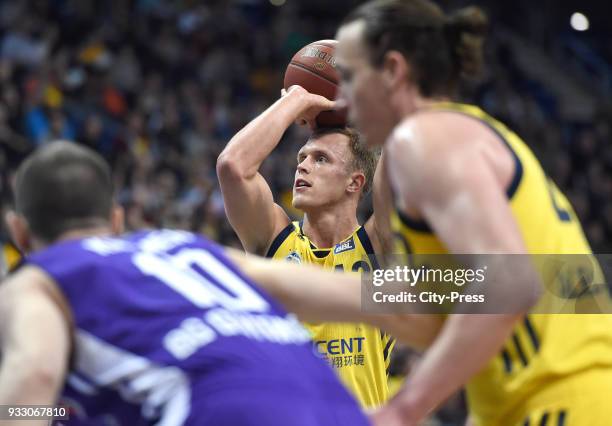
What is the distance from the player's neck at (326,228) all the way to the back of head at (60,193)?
9.77 feet

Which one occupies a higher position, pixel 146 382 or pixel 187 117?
pixel 146 382

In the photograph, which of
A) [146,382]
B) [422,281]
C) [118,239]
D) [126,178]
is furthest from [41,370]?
[126,178]

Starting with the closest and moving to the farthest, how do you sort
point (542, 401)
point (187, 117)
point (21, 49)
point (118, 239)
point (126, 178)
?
point (118, 239)
point (542, 401)
point (126, 178)
point (21, 49)
point (187, 117)

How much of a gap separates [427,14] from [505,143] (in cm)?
51

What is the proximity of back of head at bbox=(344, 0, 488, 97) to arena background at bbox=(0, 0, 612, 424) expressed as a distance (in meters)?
7.41

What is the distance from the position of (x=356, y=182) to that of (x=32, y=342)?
3.58 meters

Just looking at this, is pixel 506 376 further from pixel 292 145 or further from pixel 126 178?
pixel 292 145

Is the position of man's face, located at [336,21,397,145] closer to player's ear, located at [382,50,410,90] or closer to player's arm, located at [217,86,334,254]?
player's ear, located at [382,50,410,90]

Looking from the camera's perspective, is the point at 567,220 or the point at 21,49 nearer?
the point at 567,220

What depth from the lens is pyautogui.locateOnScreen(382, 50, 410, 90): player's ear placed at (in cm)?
310

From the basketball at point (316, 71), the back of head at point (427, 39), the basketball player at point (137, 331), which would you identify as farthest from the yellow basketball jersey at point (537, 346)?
the basketball at point (316, 71)

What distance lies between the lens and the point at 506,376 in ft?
9.96

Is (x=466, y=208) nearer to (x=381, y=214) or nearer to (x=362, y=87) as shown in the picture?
(x=362, y=87)

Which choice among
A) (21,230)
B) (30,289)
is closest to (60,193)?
(21,230)
